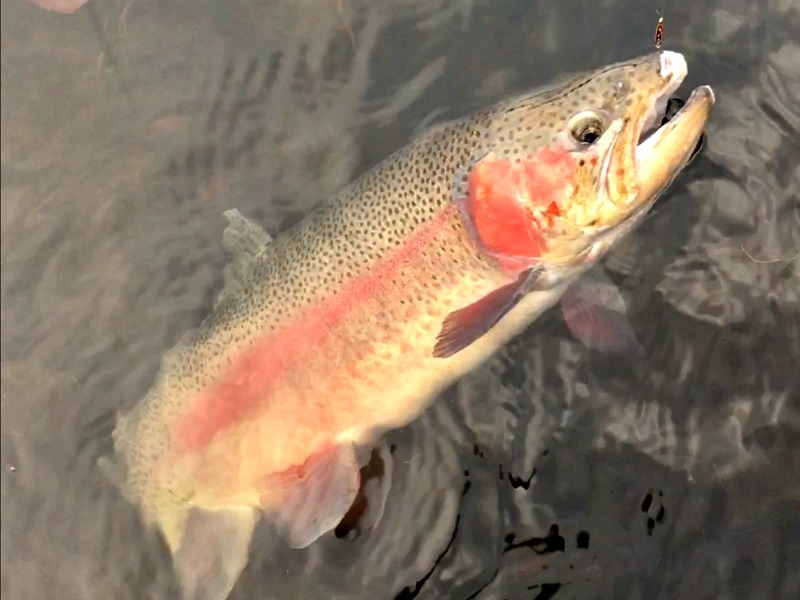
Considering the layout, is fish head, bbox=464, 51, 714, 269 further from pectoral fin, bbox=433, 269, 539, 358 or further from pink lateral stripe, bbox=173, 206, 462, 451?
pink lateral stripe, bbox=173, 206, 462, 451

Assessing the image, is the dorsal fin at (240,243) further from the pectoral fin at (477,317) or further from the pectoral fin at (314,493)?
the pectoral fin at (477,317)

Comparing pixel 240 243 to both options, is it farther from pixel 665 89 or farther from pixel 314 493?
pixel 665 89

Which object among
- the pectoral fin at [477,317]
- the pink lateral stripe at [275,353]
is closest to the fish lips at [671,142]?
the pectoral fin at [477,317]

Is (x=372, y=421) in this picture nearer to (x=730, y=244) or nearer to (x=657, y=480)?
(x=657, y=480)

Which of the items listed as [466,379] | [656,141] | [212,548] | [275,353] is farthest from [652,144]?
[212,548]

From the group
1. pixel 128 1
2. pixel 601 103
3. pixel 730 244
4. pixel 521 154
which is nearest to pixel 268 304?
pixel 521 154

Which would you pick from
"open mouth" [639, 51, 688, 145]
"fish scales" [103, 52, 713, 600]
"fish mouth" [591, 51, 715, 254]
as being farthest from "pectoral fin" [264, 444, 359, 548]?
"open mouth" [639, 51, 688, 145]
